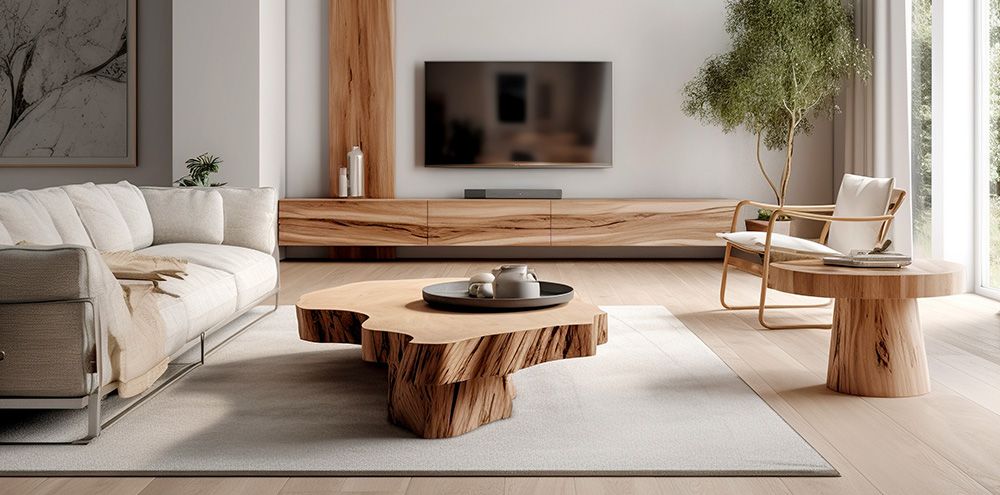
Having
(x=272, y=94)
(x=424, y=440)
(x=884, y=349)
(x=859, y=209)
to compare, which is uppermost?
(x=272, y=94)

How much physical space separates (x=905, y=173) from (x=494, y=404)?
4.24 metres

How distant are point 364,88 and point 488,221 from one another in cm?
144

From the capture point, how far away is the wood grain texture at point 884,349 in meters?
2.83

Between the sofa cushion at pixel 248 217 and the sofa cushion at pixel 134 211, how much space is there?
377 millimetres

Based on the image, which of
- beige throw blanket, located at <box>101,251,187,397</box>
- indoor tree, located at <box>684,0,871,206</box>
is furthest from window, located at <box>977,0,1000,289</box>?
beige throw blanket, located at <box>101,251,187,397</box>

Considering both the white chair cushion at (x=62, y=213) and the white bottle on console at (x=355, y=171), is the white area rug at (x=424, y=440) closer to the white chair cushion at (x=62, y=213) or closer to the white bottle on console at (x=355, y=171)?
the white chair cushion at (x=62, y=213)

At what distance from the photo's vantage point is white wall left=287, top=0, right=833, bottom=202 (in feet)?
23.3

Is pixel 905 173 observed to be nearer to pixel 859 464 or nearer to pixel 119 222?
pixel 859 464

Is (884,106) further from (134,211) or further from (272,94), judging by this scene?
(134,211)

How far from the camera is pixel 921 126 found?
19.1ft

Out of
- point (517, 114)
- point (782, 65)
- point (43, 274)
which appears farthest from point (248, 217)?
point (782, 65)

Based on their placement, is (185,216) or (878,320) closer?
(878,320)

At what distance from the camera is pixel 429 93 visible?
7062 millimetres

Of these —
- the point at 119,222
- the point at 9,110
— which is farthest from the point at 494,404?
the point at 9,110
